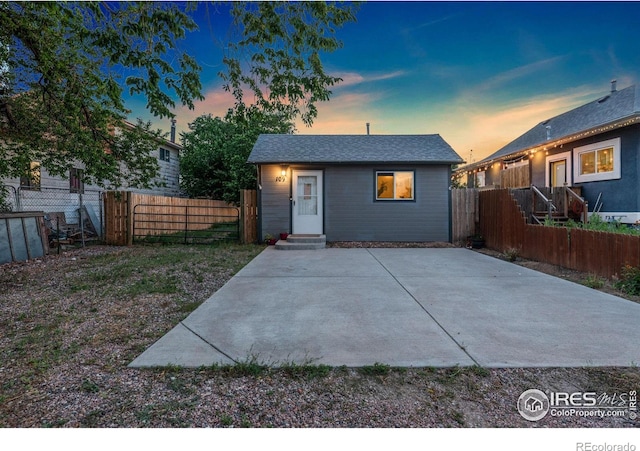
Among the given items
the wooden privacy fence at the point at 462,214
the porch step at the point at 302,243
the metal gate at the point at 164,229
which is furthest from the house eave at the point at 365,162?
the porch step at the point at 302,243

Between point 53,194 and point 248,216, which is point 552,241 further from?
point 53,194

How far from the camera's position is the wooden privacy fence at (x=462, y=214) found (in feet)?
33.8

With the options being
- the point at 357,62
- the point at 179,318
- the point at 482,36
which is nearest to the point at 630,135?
the point at 482,36

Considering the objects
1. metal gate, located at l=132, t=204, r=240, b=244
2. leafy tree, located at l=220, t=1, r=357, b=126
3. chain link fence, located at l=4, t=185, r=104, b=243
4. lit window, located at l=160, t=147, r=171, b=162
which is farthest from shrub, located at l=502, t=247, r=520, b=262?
lit window, located at l=160, t=147, r=171, b=162

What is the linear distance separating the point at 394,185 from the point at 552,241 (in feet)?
16.1

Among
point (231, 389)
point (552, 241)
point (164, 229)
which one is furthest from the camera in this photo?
point (164, 229)

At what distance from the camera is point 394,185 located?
1045 centimetres

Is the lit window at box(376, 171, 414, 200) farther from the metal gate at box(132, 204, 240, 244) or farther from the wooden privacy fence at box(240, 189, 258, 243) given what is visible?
the metal gate at box(132, 204, 240, 244)

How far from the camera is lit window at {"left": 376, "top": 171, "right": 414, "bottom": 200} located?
34.2 feet

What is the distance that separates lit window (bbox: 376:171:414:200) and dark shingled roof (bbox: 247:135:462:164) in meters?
0.53

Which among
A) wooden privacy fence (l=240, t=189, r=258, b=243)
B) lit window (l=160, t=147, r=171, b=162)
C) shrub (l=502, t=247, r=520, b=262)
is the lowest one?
shrub (l=502, t=247, r=520, b=262)

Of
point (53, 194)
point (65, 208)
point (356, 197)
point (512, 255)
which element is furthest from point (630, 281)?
point (65, 208)

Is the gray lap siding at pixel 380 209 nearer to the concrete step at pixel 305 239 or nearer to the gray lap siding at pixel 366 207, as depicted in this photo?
the gray lap siding at pixel 366 207

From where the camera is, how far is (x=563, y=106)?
42.0 ft
